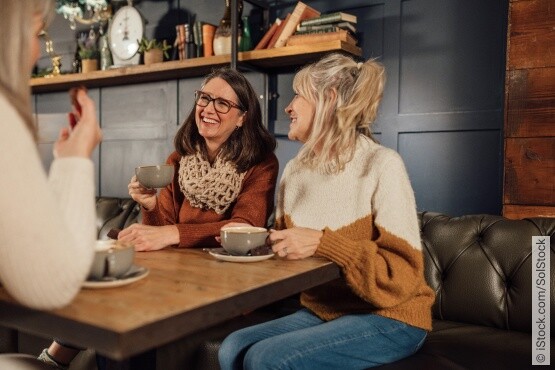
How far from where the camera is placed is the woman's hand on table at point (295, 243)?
1.31 metres

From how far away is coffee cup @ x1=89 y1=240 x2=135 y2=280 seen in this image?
99 centimetres

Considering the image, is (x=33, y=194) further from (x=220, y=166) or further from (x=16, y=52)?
(x=220, y=166)

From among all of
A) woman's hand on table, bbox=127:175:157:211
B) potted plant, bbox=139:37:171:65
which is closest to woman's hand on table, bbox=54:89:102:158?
woman's hand on table, bbox=127:175:157:211

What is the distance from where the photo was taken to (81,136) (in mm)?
917

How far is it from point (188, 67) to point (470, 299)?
90.3 inches

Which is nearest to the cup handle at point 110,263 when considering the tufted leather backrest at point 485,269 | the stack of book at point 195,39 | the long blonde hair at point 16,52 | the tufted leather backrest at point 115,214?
the long blonde hair at point 16,52

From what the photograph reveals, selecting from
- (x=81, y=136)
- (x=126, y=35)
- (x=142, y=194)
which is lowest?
(x=142, y=194)

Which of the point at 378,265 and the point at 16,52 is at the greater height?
the point at 16,52

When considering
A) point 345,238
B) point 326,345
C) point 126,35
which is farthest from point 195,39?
point 326,345

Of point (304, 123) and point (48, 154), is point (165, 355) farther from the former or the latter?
point (48, 154)

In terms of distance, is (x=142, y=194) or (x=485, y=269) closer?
(x=142, y=194)

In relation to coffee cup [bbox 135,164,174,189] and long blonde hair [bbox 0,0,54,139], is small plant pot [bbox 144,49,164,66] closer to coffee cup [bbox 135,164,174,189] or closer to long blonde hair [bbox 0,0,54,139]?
coffee cup [bbox 135,164,174,189]

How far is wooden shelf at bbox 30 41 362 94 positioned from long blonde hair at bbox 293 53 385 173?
3.99ft

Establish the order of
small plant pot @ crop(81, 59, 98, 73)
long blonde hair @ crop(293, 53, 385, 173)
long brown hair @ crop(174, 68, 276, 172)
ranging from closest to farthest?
long blonde hair @ crop(293, 53, 385, 173), long brown hair @ crop(174, 68, 276, 172), small plant pot @ crop(81, 59, 98, 73)
